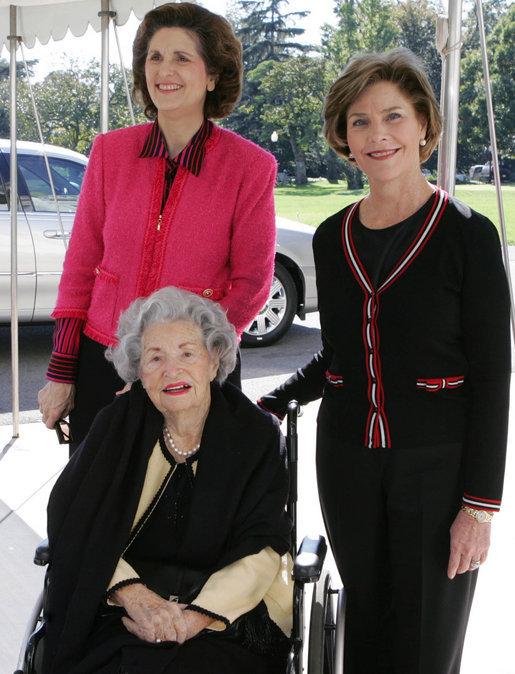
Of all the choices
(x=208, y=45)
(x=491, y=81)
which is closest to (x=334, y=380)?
(x=208, y=45)

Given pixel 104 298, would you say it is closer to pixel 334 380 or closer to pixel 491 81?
pixel 334 380

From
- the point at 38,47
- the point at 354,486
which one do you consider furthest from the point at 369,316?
the point at 38,47

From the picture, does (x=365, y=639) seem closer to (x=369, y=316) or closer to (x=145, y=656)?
(x=145, y=656)

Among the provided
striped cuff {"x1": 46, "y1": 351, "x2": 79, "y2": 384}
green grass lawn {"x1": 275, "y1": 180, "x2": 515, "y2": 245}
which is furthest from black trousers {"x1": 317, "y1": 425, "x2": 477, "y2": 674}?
green grass lawn {"x1": 275, "y1": 180, "x2": 515, "y2": 245}

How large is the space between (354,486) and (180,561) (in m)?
0.46

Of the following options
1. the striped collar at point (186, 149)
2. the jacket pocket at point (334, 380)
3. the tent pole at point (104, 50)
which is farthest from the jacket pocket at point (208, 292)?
the tent pole at point (104, 50)

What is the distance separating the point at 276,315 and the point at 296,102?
14207 millimetres

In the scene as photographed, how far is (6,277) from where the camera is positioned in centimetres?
550

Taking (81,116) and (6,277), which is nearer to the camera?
(6,277)

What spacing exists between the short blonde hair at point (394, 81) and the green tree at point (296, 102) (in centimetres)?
1671

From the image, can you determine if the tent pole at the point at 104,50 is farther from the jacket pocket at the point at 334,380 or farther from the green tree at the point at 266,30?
the green tree at the point at 266,30

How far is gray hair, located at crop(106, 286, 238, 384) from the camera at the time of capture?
6.27 ft

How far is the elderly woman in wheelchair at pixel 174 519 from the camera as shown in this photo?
170cm

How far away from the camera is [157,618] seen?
1700mm
